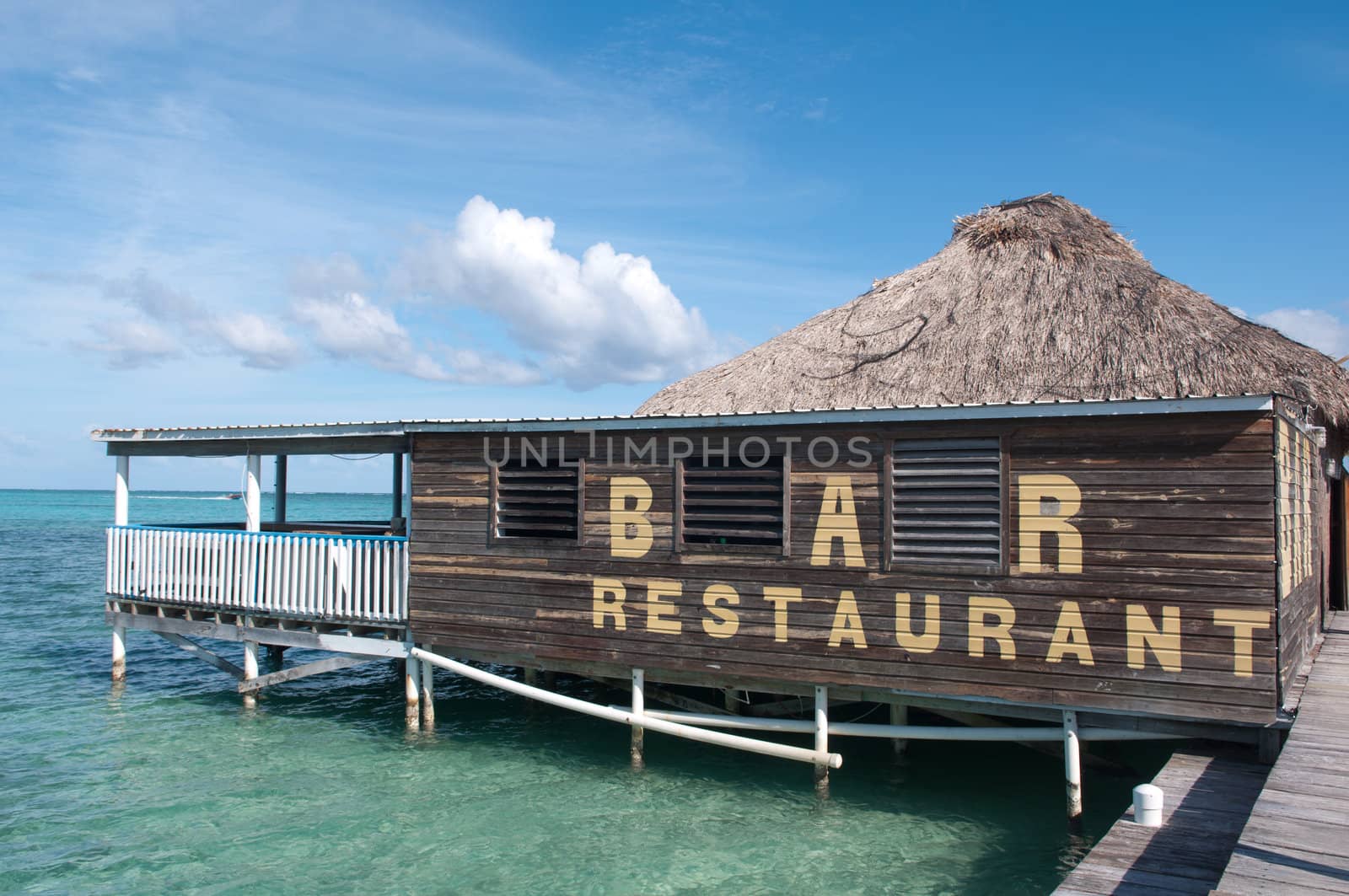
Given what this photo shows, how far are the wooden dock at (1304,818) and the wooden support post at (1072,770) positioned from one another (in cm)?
180

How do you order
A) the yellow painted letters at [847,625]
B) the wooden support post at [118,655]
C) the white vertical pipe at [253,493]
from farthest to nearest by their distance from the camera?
the wooden support post at [118,655]
the white vertical pipe at [253,493]
the yellow painted letters at [847,625]

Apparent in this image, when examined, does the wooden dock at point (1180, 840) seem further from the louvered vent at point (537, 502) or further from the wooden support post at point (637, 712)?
the louvered vent at point (537, 502)

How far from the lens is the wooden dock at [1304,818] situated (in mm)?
5164

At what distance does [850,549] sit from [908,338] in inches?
235

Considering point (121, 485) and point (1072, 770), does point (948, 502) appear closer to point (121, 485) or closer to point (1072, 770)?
point (1072, 770)

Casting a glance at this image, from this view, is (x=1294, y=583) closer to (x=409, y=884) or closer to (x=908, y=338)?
(x=908, y=338)

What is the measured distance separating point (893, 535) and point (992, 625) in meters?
1.29

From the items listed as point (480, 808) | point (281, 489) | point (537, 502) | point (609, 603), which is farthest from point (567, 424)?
point (281, 489)

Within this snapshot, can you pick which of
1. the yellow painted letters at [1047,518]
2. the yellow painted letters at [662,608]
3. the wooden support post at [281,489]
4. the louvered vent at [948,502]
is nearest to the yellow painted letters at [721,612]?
the yellow painted letters at [662,608]

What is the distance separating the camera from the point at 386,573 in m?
12.7

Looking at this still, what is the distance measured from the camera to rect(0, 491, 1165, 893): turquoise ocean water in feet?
27.4

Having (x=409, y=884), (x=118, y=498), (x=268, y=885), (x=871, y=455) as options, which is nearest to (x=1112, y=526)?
(x=871, y=455)

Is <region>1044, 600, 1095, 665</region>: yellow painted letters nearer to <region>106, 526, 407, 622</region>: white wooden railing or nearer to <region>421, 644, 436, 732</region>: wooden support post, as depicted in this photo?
<region>421, 644, 436, 732</region>: wooden support post

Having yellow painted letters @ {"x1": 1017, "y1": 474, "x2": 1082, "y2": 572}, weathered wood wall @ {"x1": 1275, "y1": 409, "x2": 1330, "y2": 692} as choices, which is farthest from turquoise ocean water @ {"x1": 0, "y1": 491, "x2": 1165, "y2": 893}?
yellow painted letters @ {"x1": 1017, "y1": 474, "x2": 1082, "y2": 572}
